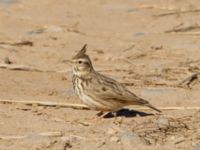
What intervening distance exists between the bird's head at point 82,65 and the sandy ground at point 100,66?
0.40m

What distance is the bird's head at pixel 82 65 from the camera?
33.3 ft

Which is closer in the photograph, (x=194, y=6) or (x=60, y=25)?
(x=60, y=25)

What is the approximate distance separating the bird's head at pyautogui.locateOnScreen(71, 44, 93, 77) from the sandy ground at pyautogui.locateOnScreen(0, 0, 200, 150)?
1.31 ft

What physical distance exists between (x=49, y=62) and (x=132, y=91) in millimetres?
1787

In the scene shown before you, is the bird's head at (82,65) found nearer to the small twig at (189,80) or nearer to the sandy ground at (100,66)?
the sandy ground at (100,66)

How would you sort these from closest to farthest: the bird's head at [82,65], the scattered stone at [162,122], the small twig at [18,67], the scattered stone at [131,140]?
1. the scattered stone at [131,140]
2. the scattered stone at [162,122]
3. the bird's head at [82,65]
4. the small twig at [18,67]

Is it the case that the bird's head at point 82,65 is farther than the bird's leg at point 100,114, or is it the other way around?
the bird's head at point 82,65

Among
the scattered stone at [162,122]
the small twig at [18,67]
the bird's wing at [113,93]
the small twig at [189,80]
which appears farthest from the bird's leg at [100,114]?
the small twig at [18,67]

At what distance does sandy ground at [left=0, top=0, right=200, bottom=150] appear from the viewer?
29.0 feet

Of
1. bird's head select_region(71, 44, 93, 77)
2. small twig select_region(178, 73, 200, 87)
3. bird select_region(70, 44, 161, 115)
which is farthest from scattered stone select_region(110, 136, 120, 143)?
small twig select_region(178, 73, 200, 87)

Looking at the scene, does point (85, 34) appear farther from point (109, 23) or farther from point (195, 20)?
point (195, 20)

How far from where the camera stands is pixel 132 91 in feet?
35.6

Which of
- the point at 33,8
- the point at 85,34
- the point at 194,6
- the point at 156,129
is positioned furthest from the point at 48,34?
the point at 156,129

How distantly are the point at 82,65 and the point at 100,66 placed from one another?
198 cm
